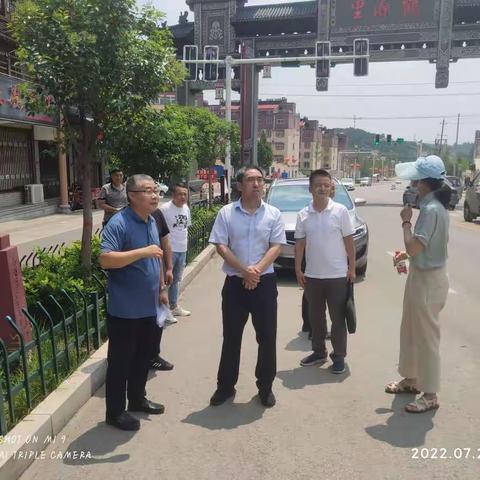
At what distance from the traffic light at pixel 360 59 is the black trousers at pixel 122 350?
1605cm

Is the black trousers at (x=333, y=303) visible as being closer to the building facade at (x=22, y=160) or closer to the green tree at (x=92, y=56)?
the green tree at (x=92, y=56)

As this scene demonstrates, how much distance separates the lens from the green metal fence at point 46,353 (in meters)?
3.21

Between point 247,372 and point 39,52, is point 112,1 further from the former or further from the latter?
point 247,372

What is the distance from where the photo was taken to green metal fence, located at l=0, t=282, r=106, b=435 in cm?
321

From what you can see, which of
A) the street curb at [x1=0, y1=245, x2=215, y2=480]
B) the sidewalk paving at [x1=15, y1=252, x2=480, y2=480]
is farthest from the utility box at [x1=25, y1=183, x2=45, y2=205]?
the street curb at [x1=0, y1=245, x2=215, y2=480]

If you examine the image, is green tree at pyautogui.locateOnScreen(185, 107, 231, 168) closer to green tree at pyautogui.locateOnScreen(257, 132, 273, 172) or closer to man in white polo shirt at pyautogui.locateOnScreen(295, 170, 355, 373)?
man in white polo shirt at pyautogui.locateOnScreen(295, 170, 355, 373)

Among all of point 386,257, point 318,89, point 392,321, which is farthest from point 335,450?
point 318,89

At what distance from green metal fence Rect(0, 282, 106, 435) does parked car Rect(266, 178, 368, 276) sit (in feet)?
12.3

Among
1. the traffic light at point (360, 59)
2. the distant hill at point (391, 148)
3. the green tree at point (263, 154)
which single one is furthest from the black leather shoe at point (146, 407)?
the distant hill at point (391, 148)

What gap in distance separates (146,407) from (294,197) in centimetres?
632

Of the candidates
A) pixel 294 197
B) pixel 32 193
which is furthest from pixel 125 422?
pixel 32 193

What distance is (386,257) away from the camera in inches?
411

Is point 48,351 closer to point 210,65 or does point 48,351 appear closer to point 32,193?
point 32,193

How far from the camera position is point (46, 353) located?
13.5 ft
